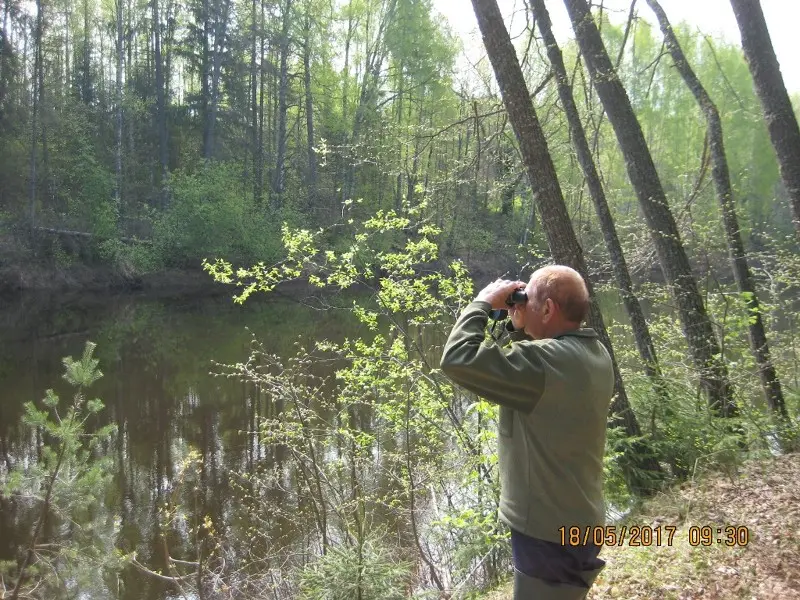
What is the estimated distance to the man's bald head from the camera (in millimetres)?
1884

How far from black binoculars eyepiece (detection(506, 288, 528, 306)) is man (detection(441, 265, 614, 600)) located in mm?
102

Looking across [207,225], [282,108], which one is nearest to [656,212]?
[207,225]

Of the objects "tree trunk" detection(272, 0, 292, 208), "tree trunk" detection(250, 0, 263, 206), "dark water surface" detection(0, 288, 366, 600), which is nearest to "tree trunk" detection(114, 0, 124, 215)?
"dark water surface" detection(0, 288, 366, 600)

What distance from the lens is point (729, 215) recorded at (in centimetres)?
650

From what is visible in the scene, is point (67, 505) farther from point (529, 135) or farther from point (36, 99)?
point (36, 99)

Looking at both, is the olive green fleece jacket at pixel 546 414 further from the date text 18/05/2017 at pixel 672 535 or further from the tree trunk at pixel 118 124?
the tree trunk at pixel 118 124

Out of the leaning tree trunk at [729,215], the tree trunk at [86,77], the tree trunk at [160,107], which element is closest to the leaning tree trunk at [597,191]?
the leaning tree trunk at [729,215]

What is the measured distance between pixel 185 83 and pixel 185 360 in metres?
24.8

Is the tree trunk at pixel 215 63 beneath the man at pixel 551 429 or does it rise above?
above

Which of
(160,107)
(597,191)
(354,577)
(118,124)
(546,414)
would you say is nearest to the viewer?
(546,414)

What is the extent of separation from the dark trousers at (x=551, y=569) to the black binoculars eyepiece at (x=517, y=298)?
2.38 feet

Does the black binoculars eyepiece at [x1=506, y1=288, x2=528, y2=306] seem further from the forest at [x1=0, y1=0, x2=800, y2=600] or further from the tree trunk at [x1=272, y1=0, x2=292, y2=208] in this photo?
the tree trunk at [x1=272, y1=0, x2=292, y2=208]

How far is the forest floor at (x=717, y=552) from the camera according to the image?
3.09 metres

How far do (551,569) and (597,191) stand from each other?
17.3 ft
